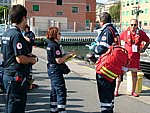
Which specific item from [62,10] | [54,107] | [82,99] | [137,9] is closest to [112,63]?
[54,107]

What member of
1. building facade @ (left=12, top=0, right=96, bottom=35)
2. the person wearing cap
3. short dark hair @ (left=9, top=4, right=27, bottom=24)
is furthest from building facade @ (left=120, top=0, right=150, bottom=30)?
short dark hair @ (left=9, top=4, right=27, bottom=24)

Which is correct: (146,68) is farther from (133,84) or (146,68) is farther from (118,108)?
(118,108)

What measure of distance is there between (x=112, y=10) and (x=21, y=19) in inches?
4672

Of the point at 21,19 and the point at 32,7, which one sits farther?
the point at 32,7

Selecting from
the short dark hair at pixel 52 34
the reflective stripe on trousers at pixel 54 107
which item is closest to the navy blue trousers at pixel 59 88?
A: the reflective stripe on trousers at pixel 54 107

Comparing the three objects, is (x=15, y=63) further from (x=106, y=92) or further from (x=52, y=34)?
(x=106, y=92)

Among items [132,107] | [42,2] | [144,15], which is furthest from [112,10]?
[132,107]

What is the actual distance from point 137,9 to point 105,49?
75452mm

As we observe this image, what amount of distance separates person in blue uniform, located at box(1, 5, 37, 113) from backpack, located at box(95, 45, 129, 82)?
1.51m

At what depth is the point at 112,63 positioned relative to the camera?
577 centimetres

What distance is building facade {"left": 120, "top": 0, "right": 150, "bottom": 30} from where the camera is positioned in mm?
84562

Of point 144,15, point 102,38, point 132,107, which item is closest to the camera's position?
point 102,38

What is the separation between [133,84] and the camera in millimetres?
8914

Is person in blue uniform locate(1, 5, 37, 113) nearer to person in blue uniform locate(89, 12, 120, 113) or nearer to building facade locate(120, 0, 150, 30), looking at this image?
person in blue uniform locate(89, 12, 120, 113)
